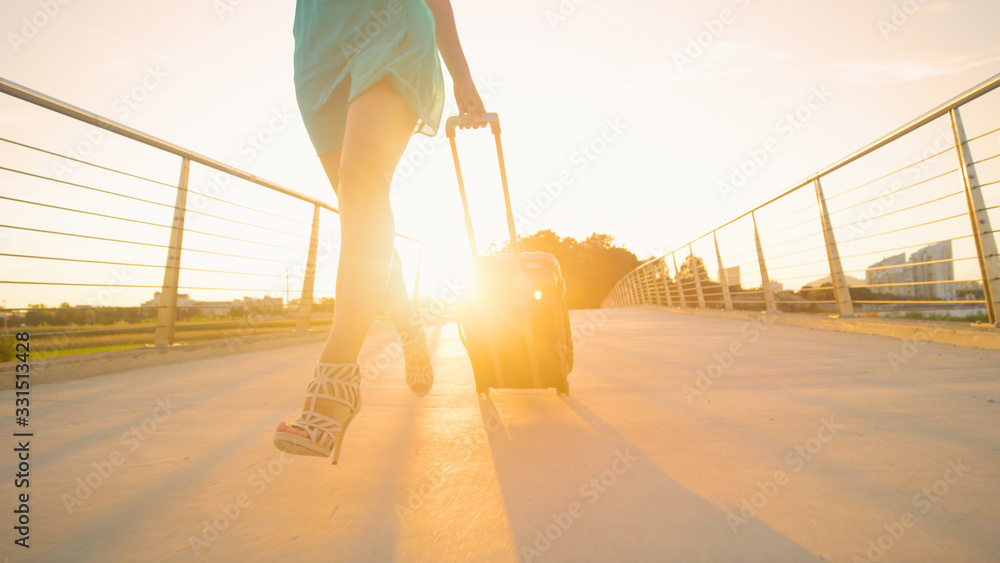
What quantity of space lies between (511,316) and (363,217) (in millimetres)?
716

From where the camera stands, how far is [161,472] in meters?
1.17

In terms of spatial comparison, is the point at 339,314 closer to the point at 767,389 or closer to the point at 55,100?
the point at 767,389

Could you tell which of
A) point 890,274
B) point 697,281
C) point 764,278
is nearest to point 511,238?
point 890,274

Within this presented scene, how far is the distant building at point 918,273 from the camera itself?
3441 mm

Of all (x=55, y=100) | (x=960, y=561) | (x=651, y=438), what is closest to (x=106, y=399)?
(x=55, y=100)

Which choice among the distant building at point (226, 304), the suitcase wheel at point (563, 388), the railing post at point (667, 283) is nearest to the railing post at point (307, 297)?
the distant building at point (226, 304)

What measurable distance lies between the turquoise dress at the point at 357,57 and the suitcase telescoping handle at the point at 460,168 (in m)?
0.16

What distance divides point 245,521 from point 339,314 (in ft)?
Result: 1.63
